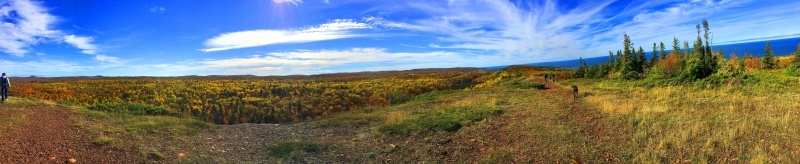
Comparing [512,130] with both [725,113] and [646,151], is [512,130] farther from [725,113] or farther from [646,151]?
[725,113]

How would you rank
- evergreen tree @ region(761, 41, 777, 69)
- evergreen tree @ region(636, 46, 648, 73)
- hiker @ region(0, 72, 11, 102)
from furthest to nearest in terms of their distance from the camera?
evergreen tree @ region(636, 46, 648, 73), evergreen tree @ region(761, 41, 777, 69), hiker @ region(0, 72, 11, 102)

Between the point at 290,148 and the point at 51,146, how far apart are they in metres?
6.17

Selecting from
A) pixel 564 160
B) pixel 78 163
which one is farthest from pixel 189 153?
pixel 564 160

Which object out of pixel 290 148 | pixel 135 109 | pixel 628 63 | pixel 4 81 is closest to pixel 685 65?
pixel 628 63

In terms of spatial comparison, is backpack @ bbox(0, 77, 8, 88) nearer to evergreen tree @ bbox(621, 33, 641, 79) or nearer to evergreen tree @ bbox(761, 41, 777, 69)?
evergreen tree @ bbox(621, 33, 641, 79)

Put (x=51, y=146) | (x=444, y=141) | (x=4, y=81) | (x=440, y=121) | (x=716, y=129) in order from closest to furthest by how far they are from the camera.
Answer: (x=716, y=129) < (x=51, y=146) < (x=444, y=141) < (x=440, y=121) < (x=4, y=81)

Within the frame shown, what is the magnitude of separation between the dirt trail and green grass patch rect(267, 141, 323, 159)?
3.34m

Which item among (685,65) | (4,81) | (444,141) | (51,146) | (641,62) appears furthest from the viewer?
(641,62)

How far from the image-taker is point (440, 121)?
14383 mm

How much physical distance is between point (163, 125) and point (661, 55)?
44.8 metres

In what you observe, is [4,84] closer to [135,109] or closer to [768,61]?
[135,109]

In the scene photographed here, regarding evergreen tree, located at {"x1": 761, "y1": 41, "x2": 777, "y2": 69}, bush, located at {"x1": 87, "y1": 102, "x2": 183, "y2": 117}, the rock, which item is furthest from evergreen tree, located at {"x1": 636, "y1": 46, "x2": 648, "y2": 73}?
bush, located at {"x1": 87, "y1": 102, "x2": 183, "y2": 117}

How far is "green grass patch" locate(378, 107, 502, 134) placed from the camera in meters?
13.6

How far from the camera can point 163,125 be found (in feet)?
51.5
